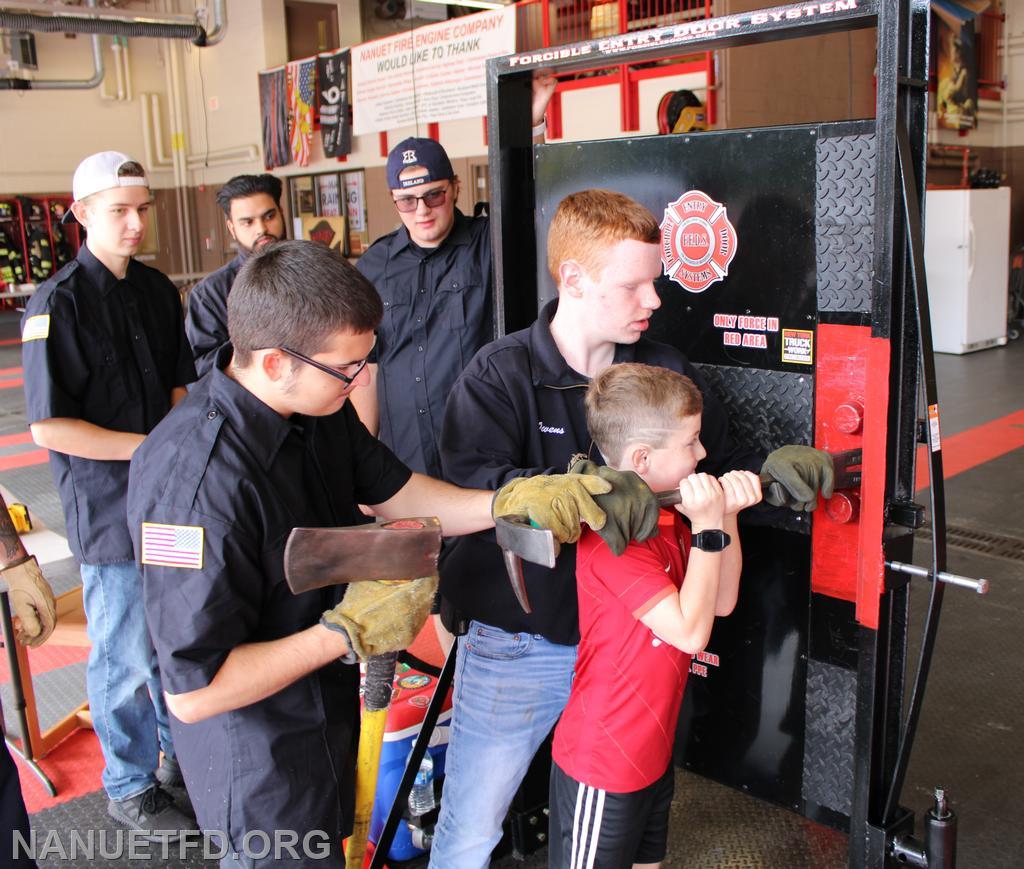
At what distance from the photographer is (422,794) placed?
267cm

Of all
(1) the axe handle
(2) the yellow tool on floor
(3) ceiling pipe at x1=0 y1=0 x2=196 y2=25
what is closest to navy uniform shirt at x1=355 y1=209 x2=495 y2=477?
(1) the axe handle

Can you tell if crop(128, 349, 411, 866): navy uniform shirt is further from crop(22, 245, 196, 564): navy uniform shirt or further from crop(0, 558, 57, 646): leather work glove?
crop(22, 245, 196, 564): navy uniform shirt

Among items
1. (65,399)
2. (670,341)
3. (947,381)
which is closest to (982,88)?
(947,381)

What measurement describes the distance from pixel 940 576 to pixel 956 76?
1250 centimetres

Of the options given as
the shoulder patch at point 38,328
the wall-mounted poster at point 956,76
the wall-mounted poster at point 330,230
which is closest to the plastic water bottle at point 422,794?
the shoulder patch at point 38,328

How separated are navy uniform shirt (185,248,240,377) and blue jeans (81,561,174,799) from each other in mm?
936

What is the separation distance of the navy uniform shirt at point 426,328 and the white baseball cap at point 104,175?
89cm

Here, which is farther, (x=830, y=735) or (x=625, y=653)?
(x=830, y=735)

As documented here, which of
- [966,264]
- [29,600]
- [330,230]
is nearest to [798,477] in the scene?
[29,600]

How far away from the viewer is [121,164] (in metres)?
2.92

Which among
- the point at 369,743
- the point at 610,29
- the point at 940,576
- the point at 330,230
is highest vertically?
the point at 610,29

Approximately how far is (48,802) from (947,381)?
337 inches

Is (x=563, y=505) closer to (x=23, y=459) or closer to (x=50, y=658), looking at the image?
(x=50, y=658)

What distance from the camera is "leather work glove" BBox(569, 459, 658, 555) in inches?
63.1
